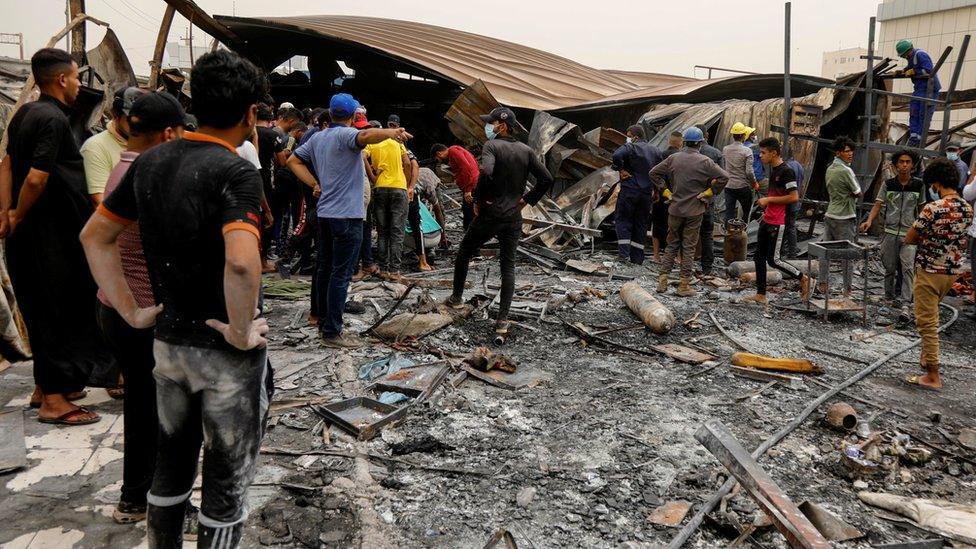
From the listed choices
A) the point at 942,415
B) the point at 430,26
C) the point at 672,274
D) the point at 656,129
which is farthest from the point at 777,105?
the point at 430,26

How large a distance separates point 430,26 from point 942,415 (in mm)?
21976

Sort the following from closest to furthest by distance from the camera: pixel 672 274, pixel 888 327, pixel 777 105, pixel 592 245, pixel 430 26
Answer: pixel 888 327 < pixel 672 274 < pixel 592 245 < pixel 777 105 < pixel 430 26

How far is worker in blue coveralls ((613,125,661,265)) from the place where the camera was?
9.71 m

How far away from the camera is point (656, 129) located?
14.4 metres

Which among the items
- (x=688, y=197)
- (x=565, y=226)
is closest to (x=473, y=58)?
(x=565, y=226)

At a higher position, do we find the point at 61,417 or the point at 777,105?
the point at 777,105

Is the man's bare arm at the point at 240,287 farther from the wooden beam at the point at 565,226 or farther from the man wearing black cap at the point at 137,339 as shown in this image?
the wooden beam at the point at 565,226

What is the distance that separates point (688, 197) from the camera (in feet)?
26.2

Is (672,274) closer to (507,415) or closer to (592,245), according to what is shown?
(592,245)

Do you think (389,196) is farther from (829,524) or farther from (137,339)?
(829,524)

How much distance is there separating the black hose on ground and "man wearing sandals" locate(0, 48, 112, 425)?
349cm

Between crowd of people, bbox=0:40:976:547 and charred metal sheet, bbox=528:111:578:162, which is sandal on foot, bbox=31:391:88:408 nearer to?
crowd of people, bbox=0:40:976:547

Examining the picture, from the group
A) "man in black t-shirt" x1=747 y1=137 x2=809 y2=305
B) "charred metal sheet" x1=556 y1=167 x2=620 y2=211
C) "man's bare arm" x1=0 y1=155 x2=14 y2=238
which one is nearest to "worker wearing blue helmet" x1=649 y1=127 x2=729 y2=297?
"man in black t-shirt" x1=747 y1=137 x2=809 y2=305

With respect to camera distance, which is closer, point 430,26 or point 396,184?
point 396,184
